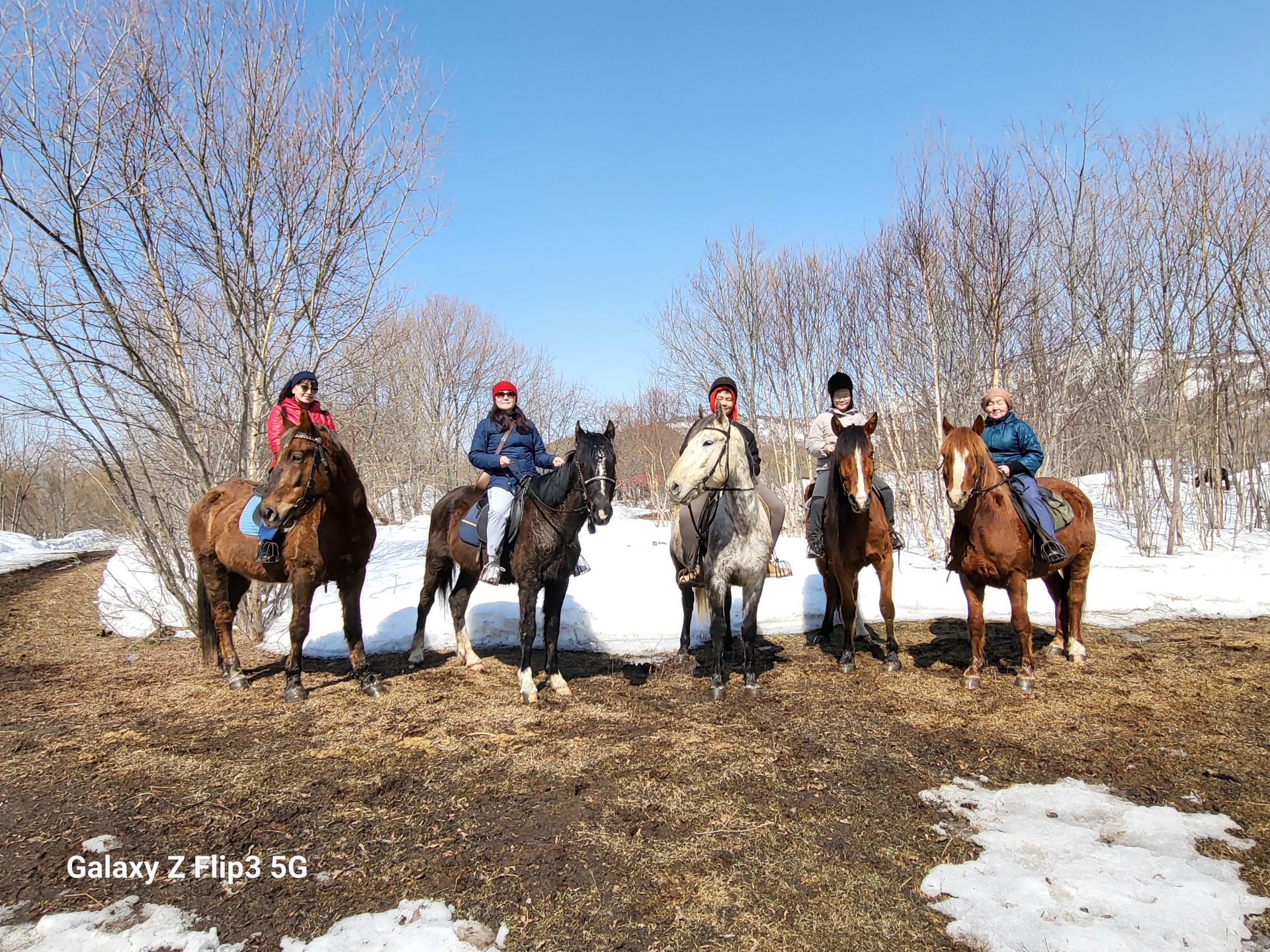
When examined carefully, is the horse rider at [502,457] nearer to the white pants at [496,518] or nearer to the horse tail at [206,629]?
the white pants at [496,518]

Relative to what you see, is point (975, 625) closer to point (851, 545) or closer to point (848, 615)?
point (848, 615)

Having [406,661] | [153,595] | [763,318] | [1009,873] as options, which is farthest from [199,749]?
[763,318]

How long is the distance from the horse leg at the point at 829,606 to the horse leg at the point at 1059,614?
201 cm

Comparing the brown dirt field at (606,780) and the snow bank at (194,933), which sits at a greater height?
the snow bank at (194,933)

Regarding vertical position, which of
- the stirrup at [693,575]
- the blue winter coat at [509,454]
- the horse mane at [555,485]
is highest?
the blue winter coat at [509,454]

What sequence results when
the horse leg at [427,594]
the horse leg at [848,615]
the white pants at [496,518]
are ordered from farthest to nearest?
the horse leg at [427,594]
the horse leg at [848,615]
the white pants at [496,518]

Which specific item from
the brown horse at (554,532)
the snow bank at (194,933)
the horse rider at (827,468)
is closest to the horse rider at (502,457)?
the brown horse at (554,532)

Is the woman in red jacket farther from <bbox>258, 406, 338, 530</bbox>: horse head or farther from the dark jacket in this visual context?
the dark jacket

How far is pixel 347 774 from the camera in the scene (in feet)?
12.7

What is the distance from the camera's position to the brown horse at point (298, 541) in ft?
16.0

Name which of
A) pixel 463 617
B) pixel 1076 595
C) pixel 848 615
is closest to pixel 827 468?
pixel 848 615

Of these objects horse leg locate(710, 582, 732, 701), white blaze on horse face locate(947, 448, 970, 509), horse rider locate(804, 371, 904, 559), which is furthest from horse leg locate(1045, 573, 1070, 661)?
horse leg locate(710, 582, 732, 701)

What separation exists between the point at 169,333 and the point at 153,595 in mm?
4056

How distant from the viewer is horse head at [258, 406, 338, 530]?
4766 millimetres
